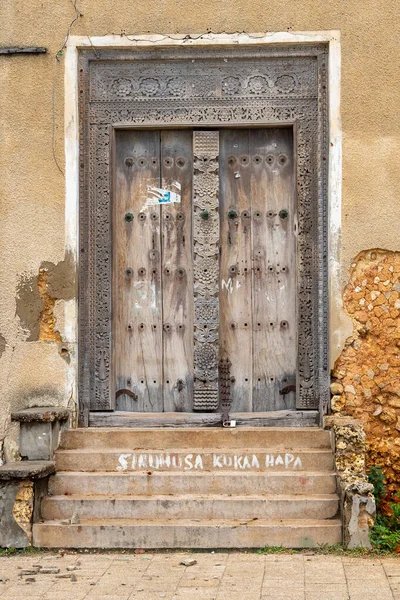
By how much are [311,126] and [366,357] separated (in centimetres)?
177

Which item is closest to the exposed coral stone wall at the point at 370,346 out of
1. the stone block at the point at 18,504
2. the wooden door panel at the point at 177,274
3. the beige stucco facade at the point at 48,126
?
the beige stucco facade at the point at 48,126

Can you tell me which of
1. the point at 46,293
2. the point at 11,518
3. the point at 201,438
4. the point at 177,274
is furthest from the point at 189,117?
the point at 11,518

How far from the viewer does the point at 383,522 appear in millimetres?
6977

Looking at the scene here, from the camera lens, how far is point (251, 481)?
272 inches

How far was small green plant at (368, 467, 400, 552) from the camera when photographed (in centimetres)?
652

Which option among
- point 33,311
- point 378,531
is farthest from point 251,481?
point 33,311

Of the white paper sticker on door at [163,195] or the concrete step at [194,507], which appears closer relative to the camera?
the concrete step at [194,507]

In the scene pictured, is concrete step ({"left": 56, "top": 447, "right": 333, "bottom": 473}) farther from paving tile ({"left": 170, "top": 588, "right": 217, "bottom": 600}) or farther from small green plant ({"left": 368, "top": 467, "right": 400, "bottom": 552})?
paving tile ({"left": 170, "top": 588, "right": 217, "bottom": 600})

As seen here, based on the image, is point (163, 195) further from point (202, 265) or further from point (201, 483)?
point (201, 483)

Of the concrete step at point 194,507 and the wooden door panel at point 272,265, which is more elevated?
the wooden door panel at point 272,265

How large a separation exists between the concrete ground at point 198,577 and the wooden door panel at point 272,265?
1621mm

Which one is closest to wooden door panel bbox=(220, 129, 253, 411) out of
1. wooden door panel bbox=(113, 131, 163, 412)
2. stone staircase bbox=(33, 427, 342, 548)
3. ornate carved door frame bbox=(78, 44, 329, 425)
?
ornate carved door frame bbox=(78, 44, 329, 425)

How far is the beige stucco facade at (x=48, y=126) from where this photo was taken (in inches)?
289

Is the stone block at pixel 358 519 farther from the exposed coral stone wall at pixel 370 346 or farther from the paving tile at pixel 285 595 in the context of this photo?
the paving tile at pixel 285 595
